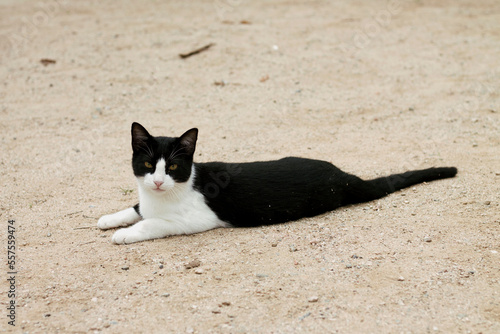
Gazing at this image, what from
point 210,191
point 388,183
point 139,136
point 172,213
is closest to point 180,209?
point 172,213

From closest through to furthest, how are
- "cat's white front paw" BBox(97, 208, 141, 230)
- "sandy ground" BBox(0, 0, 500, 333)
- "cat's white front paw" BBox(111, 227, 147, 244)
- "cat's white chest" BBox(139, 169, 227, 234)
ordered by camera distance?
"sandy ground" BBox(0, 0, 500, 333), "cat's white front paw" BBox(111, 227, 147, 244), "cat's white chest" BBox(139, 169, 227, 234), "cat's white front paw" BBox(97, 208, 141, 230)

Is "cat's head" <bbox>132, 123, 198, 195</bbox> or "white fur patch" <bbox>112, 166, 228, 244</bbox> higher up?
"cat's head" <bbox>132, 123, 198, 195</bbox>

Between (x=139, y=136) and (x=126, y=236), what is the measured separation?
711mm

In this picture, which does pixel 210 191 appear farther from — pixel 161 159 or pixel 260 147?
pixel 260 147

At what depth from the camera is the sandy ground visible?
9.12 ft

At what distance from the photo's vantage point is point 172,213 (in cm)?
365

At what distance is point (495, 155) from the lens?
4699 millimetres

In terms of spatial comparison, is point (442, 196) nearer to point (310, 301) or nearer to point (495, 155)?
point (495, 155)

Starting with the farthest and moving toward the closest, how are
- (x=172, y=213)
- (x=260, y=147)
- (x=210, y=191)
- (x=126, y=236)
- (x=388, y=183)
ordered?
1. (x=260, y=147)
2. (x=388, y=183)
3. (x=210, y=191)
4. (x=172, y=213)
5. (x=126, y=236)

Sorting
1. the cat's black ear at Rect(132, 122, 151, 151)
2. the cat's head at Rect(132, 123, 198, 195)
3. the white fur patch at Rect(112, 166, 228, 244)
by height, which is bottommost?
the white fur patch at Rect(112, 166, 228, 244)

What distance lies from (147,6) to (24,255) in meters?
7.79

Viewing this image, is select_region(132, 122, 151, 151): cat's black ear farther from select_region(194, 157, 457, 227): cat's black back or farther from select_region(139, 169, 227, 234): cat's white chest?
select_region(194, 157, 457, 227): cat's black back

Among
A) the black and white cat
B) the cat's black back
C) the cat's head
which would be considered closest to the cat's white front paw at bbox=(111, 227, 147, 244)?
the black and white cat

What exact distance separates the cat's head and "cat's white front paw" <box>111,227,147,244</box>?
322mm
